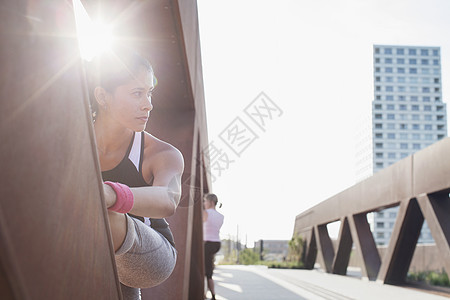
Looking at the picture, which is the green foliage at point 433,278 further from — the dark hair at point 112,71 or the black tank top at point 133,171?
the dark hair at point 112,71

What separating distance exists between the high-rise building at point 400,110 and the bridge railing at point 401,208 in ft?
326

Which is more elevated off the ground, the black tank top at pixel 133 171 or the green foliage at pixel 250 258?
the black tank top at pixel 133 171

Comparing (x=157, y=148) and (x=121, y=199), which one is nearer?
(x=121, y=199)

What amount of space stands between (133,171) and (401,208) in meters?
11.2

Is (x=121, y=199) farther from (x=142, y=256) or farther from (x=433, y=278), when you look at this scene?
(x=433, y=278)

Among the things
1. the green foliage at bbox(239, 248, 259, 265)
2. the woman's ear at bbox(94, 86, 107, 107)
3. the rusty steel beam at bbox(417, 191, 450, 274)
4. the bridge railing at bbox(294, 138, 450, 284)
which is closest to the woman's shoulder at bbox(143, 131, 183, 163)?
the woman's ear at bbox(94, 86, 107, 107)

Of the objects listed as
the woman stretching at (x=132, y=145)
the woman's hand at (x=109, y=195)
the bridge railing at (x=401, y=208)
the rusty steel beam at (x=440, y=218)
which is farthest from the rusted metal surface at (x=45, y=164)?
the rusty steel beam at (x=440, y=218)

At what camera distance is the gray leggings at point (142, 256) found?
1.62 m

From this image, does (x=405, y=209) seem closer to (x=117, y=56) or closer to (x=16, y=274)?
(x=117, y=56)

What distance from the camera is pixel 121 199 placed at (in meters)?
1.50

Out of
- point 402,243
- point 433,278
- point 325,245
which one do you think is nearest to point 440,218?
point 402,243

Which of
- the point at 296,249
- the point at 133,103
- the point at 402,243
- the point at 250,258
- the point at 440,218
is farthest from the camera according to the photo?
the point at 250,258

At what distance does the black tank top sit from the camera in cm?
217

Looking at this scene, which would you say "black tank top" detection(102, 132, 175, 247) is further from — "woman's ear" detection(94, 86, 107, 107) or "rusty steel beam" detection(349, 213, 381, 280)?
"rusty steel beam" detection(349, 213, 381, 280)
